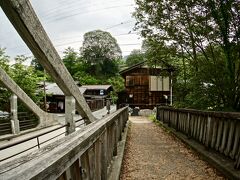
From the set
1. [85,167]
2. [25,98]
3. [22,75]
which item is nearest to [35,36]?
[85,167]

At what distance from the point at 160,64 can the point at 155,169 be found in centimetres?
1561

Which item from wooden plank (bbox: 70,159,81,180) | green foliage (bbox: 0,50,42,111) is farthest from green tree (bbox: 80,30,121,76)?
wooden plank (bbox: 70,159,81,180)

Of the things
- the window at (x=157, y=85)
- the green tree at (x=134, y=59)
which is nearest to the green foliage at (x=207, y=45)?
the window at (x=157, y=85)

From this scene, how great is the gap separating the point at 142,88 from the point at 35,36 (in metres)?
42.3

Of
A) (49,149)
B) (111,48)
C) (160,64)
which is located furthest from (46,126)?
(111,48)

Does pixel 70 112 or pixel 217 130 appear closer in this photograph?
pixel 217 130

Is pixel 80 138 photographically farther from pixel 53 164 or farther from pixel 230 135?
pixel 230 135

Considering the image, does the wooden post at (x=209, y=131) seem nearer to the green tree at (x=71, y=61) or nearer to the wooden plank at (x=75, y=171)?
the wooden plank at (x=75, y=171)

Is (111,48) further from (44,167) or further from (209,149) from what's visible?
(44,167)

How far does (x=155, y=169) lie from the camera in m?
6.52

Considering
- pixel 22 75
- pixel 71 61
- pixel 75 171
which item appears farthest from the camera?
pixel 71 61

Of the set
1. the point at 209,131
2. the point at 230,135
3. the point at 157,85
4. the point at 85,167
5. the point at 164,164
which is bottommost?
the point at 164,164

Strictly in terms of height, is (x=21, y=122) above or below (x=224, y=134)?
below

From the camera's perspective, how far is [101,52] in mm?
79375
